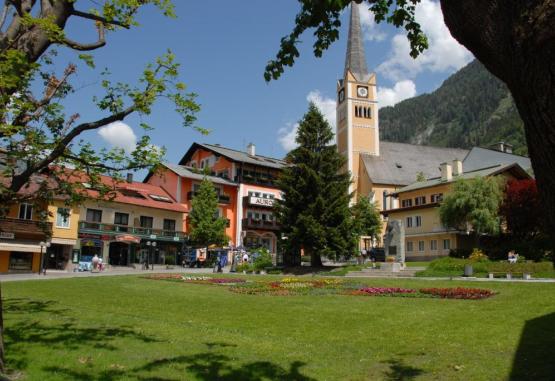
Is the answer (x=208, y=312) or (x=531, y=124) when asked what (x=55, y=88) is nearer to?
(x=208, y=312)

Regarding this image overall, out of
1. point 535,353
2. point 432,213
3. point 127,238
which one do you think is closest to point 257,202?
point 127,238

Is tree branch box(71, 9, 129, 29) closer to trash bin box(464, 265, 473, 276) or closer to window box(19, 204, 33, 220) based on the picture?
trash bin box(464, 265, 473, 276)

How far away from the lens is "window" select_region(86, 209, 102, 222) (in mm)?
51719

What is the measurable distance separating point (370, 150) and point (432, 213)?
94.0 feet

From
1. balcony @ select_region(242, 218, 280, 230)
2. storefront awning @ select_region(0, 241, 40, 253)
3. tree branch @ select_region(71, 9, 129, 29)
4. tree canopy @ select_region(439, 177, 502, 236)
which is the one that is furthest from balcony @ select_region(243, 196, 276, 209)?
tree branch @ select_region(71, 9, 129, 29)

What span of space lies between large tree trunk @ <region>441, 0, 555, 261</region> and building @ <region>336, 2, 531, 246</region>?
70.4 meters

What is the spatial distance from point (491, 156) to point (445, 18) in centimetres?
7187

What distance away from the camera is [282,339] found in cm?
1049

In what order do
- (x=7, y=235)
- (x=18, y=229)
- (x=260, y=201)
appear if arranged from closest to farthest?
(x=7, y=235)
(x=18, y=229)
(x=260, y=201)

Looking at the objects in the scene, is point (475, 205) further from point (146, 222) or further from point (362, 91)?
point (362, 91)

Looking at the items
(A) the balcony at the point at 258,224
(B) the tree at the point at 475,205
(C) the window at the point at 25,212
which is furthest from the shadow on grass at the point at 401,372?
(A) the balcony at the point at 258,224

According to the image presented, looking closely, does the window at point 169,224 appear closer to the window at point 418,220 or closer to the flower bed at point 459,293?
the window at point 418,220

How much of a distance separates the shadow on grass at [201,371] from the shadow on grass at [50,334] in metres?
1.31

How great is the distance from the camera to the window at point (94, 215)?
51719 millimetres
